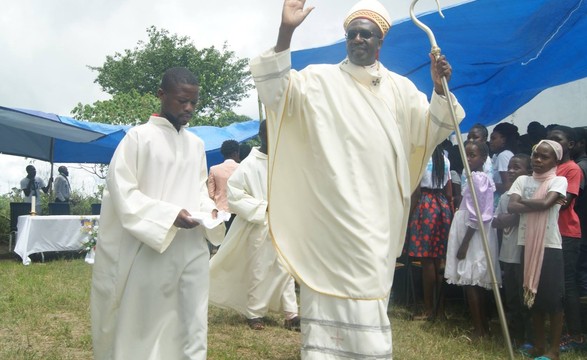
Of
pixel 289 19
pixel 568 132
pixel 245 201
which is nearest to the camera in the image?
pixel 289 19

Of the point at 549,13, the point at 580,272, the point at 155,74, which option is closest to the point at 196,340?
the point at 580,272

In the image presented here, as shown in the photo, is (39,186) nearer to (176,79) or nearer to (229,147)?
(229,147)

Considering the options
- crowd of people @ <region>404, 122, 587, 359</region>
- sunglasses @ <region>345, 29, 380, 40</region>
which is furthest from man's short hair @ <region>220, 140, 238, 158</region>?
sunglasses @ <region>345, 29, 380, 40</region>

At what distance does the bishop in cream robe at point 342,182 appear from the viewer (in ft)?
11.1

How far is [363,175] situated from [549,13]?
308 cm

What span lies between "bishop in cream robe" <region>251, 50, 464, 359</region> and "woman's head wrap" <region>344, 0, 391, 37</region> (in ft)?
0.79

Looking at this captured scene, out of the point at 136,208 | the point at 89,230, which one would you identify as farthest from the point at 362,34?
the point at 89,230

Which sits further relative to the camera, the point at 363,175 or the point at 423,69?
the point at 423,69

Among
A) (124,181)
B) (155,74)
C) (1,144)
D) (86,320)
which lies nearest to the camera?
Answer: (124,181)

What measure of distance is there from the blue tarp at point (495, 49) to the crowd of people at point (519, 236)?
83cm

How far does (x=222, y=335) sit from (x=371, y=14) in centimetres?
331

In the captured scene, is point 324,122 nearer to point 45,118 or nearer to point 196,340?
point 196,340

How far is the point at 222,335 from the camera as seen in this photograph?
5.87 m

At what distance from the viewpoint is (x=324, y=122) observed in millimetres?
3621
